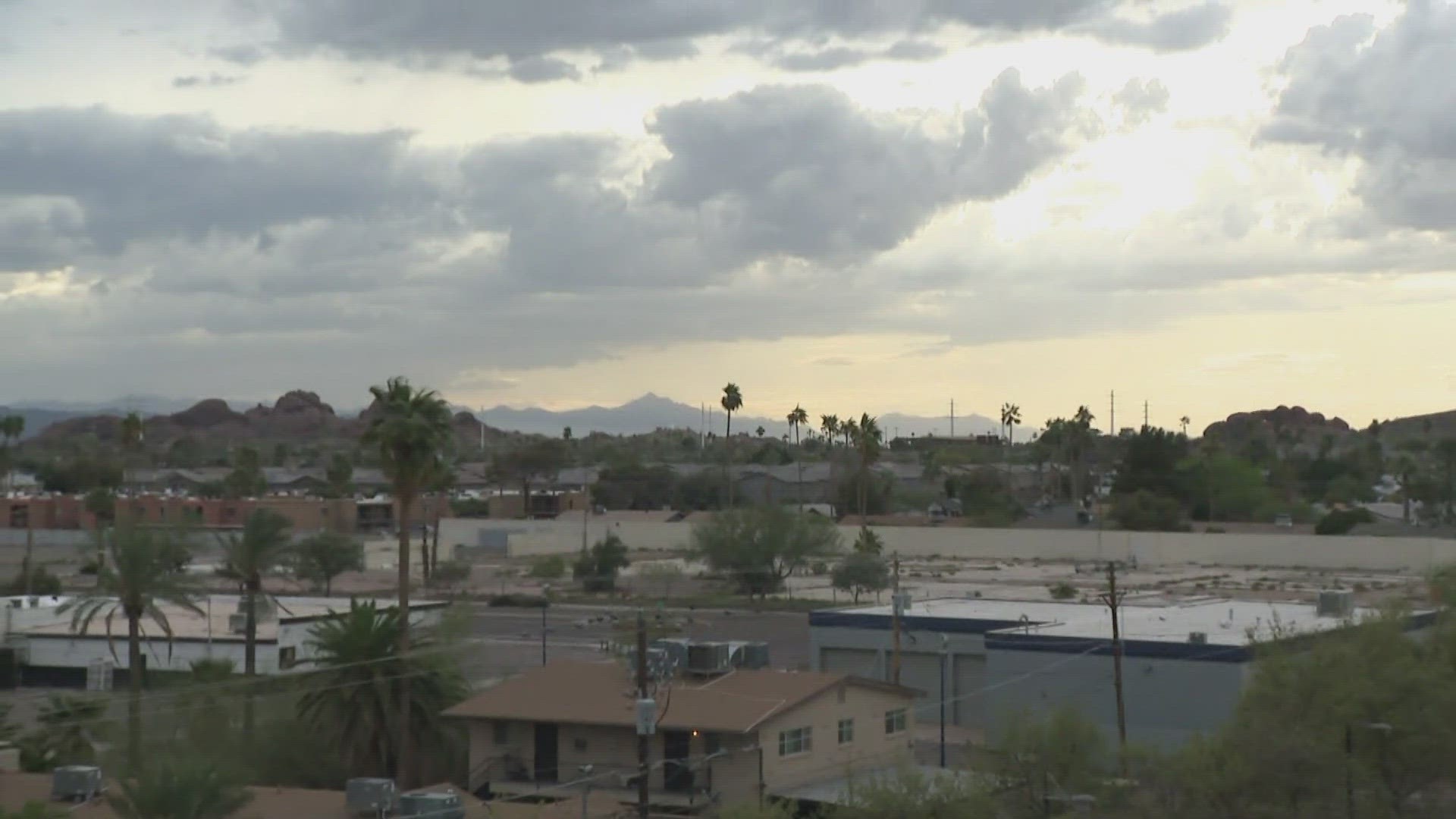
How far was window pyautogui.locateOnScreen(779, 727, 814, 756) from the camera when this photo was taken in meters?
39.7

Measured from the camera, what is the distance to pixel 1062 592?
83125 millimetres

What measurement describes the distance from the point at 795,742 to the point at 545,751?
5.84 metres

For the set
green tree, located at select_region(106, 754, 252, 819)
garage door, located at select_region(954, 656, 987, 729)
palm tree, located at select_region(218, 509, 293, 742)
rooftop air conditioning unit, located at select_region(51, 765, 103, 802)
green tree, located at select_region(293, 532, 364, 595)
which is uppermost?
palm tree, located at select_region(218, 509, 293, 742)

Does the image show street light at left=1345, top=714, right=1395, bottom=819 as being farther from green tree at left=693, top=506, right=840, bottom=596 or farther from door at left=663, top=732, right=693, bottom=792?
green tree at left=693, top=506, right=840, bottom=596

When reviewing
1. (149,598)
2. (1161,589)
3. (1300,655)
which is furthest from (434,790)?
(1161,589)

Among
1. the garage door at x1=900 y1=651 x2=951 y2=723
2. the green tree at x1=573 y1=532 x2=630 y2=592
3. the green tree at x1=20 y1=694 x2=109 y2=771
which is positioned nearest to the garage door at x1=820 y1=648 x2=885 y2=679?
the garage door at x1=900 y1=651 x2=951 y2=723

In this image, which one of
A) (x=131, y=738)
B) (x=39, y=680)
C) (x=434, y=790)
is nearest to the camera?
(x=434, y=790)

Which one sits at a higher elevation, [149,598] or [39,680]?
[149,598]

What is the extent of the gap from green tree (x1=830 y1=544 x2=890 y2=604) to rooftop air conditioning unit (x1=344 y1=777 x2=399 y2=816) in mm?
56241

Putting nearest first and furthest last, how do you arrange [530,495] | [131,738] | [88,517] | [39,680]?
[131,738] < [39,680] < [88,517] < [530,495]

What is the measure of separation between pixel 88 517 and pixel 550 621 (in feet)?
211

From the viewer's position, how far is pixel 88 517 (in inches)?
5094

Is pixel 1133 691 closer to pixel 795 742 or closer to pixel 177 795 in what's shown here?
pixel 795 742

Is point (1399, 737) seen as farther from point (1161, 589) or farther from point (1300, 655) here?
point (1161, 589)
